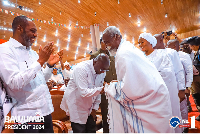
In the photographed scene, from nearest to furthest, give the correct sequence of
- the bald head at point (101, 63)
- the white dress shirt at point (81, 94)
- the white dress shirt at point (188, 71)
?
1. the white dress shirt at point (81, 94)
2. the bald head at point (101, 63)
3. the white dress shirt at point (188, 71)

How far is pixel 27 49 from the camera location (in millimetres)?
1544

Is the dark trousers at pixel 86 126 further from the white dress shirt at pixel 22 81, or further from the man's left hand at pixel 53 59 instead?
the man's left hand at pixel 53 59

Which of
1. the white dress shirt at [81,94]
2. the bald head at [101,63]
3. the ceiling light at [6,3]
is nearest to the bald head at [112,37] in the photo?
the bald head at [101,63]

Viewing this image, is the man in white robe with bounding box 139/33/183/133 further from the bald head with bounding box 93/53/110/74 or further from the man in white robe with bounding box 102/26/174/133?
the man in white robe with bounding box 102/26/174/133

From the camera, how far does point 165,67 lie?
230 cm

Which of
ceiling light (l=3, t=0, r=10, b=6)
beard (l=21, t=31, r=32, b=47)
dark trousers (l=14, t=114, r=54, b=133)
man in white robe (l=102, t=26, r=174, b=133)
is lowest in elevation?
dark trousers (l=14, t=114, r=54, b=133)

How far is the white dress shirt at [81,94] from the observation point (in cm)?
204

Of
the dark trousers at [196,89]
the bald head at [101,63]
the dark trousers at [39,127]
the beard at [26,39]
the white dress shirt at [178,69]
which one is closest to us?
the dark trousers at [39,127]

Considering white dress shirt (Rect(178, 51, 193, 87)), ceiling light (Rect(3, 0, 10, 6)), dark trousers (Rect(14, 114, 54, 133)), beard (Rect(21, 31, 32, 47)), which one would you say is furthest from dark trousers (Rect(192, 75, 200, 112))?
ceiling light (Rect(3, 0, 10, 6))

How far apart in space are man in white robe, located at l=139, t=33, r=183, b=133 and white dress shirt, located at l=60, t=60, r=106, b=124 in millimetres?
1023

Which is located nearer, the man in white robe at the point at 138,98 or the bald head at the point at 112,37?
the man in white robe at the point at 138,98

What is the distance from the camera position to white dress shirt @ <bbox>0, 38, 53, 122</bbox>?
1232mm

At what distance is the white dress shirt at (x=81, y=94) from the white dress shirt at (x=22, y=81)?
0.63m

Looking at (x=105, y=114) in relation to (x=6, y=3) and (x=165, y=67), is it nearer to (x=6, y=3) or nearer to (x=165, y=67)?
(x=165, y=67)
